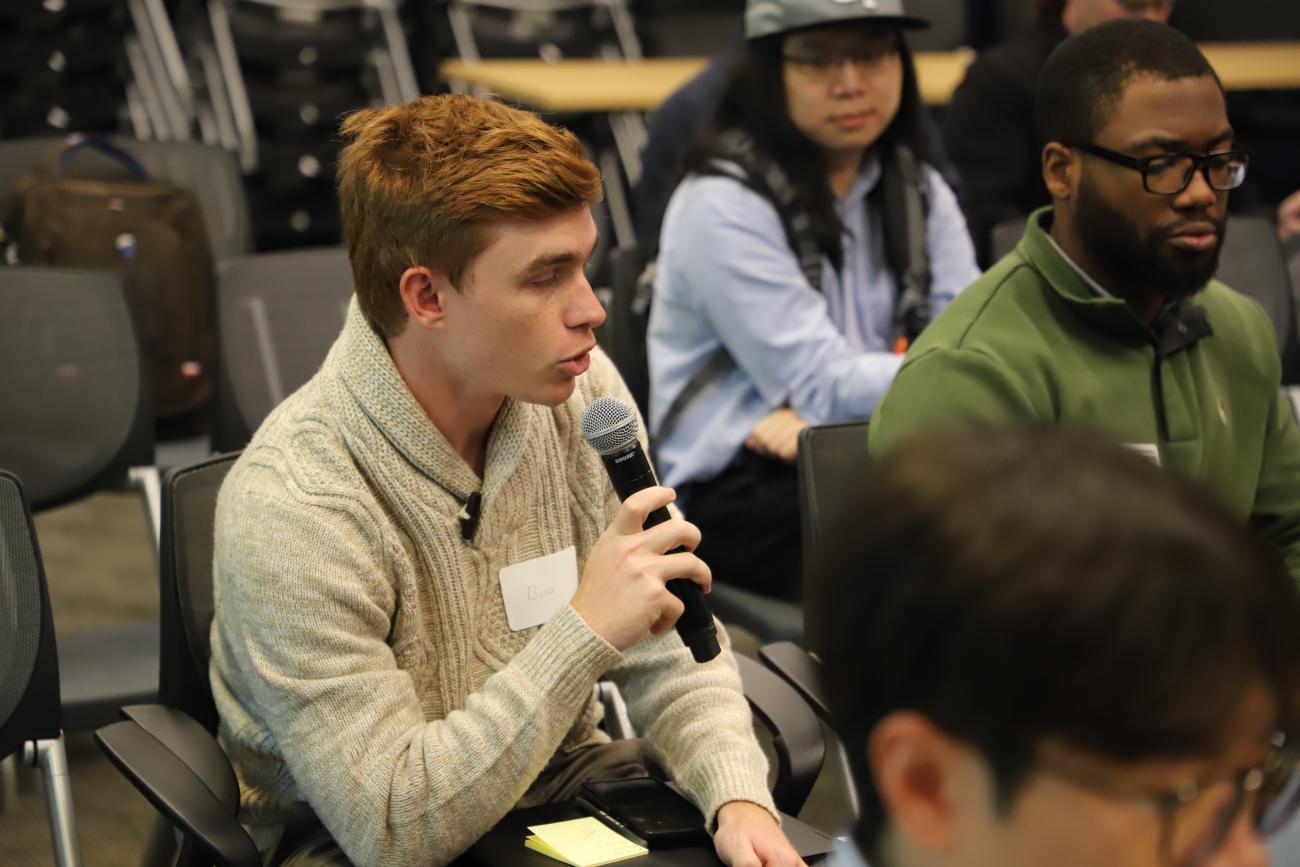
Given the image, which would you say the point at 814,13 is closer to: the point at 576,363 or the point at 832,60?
the point at 832,60

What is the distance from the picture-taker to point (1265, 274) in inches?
123

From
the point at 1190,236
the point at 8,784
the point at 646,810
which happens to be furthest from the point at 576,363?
the point at 8,784

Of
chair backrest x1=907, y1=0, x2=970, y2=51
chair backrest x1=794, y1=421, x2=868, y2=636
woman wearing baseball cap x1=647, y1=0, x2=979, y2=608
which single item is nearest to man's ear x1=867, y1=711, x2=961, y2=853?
chair backrest x1=794, y1=421, x2=868, y2=636

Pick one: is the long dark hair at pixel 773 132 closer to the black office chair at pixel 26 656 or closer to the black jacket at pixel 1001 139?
the black jacket at pixel 1001 139

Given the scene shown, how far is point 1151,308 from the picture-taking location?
201 centimetres

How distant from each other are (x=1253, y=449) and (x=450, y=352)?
1086 mm

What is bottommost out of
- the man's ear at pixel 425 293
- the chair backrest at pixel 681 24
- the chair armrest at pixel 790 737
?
the chair armrest at pixel 790 737

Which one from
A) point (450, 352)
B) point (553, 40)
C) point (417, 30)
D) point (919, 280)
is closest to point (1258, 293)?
point (919, 280)

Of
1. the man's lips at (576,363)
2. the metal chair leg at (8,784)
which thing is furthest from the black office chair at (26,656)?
the metal chair leg at (8,784)

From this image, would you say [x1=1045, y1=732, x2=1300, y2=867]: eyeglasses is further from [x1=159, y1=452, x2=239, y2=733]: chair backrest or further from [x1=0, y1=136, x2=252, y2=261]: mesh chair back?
[x1=0, y1=136, x2=252, y2=261]: mesh chair back

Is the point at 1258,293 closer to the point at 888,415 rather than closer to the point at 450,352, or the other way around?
the point at 888,415

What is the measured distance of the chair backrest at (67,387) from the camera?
2666mm

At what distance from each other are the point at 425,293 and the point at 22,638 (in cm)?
67

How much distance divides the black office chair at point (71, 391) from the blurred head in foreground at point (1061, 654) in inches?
83.0
